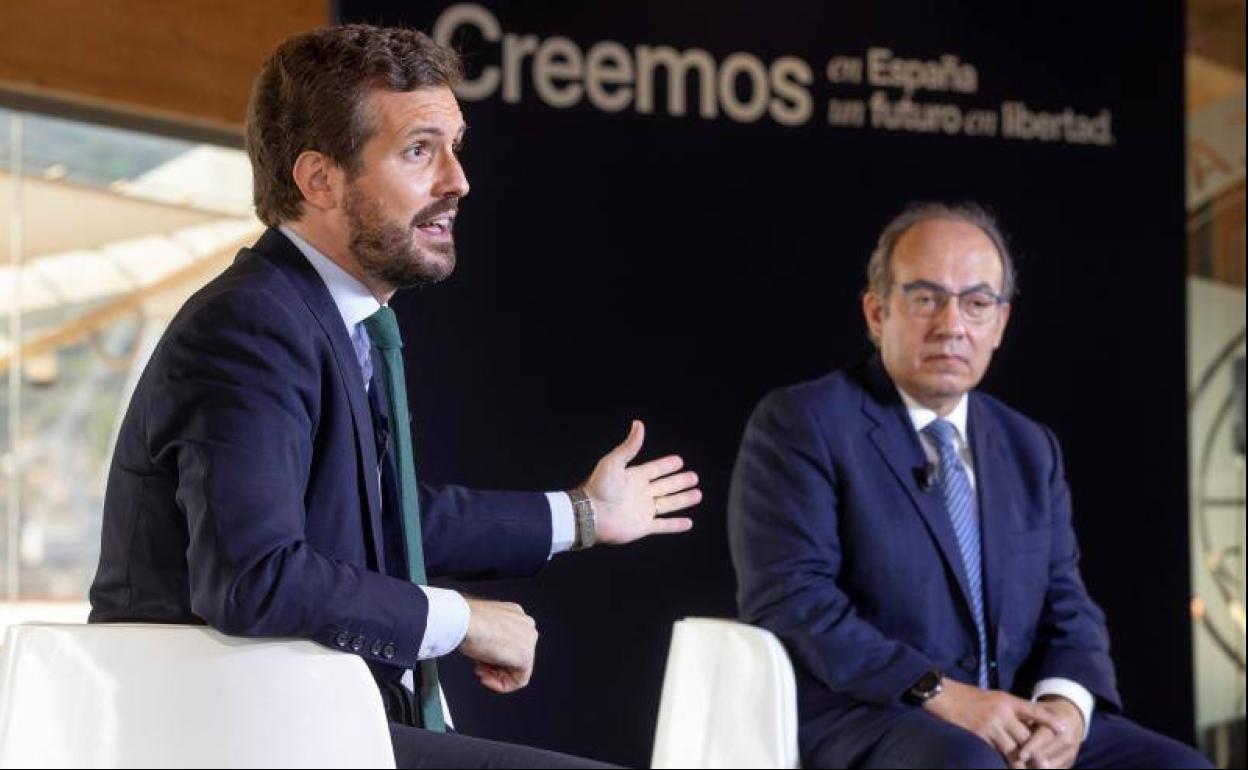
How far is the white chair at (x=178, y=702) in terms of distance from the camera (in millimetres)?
1885

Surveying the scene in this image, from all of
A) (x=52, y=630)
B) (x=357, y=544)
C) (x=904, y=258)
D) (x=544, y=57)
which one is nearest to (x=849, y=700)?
(x=904, y=258)

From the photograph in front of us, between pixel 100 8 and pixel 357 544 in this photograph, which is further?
pixel 100 8

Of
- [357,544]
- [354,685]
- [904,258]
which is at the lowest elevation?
[354,685]

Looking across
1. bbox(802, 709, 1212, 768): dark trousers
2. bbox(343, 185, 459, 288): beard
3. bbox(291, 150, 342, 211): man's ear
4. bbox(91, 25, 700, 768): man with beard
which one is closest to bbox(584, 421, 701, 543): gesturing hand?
bbox(91, 25, 700, 768): man with beard

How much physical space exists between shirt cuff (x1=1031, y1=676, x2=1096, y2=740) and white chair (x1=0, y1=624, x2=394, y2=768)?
169 cm

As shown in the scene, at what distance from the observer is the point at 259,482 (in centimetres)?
189

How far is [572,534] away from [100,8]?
2773 mm

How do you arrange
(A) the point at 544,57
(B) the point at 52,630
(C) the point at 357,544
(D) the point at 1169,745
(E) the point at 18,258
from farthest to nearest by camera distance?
(E) the point at 18,258 < (A) the point at 544,57 < (D) the point at 1169,745 < (C) the point at 357,544 < (B) the point at 52,630

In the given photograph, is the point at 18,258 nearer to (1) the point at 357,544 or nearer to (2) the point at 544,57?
(2) the point at 544,57

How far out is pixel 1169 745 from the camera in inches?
125

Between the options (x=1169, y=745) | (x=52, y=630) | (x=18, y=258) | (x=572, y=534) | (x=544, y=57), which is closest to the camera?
(x=52, y=630)

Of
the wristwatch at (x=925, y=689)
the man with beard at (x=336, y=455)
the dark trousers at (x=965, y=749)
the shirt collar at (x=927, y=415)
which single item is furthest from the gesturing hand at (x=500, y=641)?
the shirt collar at (x=927, y=415)

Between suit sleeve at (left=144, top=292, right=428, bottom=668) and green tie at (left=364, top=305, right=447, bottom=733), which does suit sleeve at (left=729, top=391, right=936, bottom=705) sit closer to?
green tie at (left=364, top=305, right=447, bottom=733)

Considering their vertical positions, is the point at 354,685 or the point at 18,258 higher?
the point at 18,258
